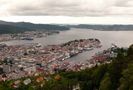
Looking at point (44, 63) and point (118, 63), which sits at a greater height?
point (118, 63)

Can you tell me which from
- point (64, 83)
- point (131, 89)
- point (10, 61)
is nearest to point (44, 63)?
point (10, 61)

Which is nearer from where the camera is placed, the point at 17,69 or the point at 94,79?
the point at 94,79

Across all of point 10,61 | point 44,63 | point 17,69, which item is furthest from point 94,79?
point 10,61

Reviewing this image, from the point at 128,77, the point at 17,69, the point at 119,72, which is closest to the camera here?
the point at 128,77

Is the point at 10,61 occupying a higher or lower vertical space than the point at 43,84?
lower

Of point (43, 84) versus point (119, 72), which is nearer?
point (119, 72)

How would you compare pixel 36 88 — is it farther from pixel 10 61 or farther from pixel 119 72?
pixel 10 61

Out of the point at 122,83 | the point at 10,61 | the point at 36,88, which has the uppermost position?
the point at 122,83

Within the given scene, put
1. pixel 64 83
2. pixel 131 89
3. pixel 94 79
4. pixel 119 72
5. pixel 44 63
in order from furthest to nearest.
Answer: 1. pixel 44 63
2. pixel 64 83
3. pixel 94 79
4. pixel 119 72
5. pixel 131 89

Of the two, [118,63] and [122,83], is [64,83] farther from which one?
[122,83]
